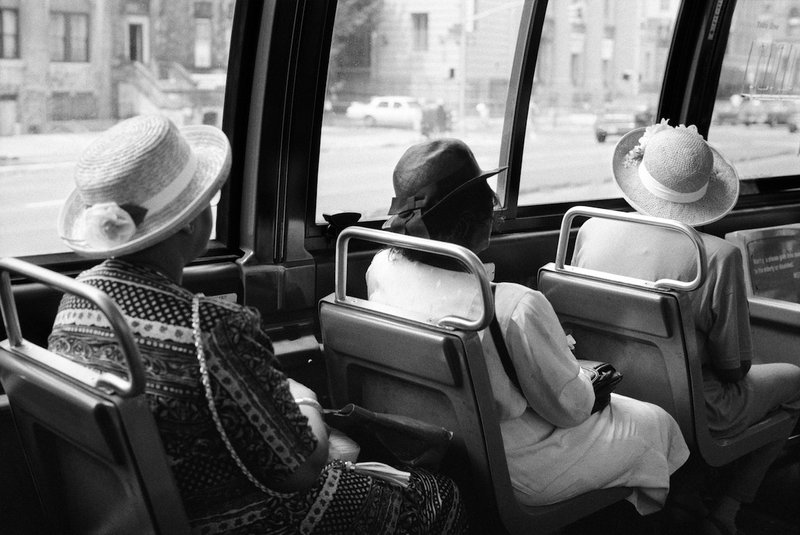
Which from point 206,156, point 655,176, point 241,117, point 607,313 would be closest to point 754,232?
point 655,176

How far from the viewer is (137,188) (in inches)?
76.0

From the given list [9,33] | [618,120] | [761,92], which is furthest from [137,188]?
[761,92]

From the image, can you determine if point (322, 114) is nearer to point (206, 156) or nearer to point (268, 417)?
point (206, 156)

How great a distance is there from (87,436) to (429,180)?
50.6 inches

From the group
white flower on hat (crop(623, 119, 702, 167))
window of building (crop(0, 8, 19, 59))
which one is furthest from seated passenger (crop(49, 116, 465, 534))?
white flower on hat (crop(623, 119, 702, 167))

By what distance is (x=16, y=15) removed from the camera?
3.04 metres

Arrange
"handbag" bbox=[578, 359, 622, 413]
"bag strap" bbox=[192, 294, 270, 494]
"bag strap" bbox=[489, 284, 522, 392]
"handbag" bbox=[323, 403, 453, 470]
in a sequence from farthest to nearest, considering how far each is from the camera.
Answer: "handbag" bbox=[578, 359, 622, 413] < "bag strap" bbox=[489, 284, 522, 392] < "handbag" bbox=[323, 403, 453, 470] < "bag strap" bbox=[192, 294, 270, 494]

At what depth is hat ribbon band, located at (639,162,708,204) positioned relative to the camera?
3.61 metres

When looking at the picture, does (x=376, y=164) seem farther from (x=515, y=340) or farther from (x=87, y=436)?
(x=87, y=436)

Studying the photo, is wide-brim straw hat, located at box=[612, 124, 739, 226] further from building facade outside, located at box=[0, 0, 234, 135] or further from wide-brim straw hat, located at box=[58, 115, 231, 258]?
wide-brim straw hat, located at box=[58, 115, 231, 258]

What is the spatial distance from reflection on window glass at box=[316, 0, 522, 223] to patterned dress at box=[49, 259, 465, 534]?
196cm

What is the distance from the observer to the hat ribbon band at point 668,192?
3.61 meters

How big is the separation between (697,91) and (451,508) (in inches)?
154

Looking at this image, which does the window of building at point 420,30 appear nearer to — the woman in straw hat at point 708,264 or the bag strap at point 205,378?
the woman in straw hat at point 708,264
